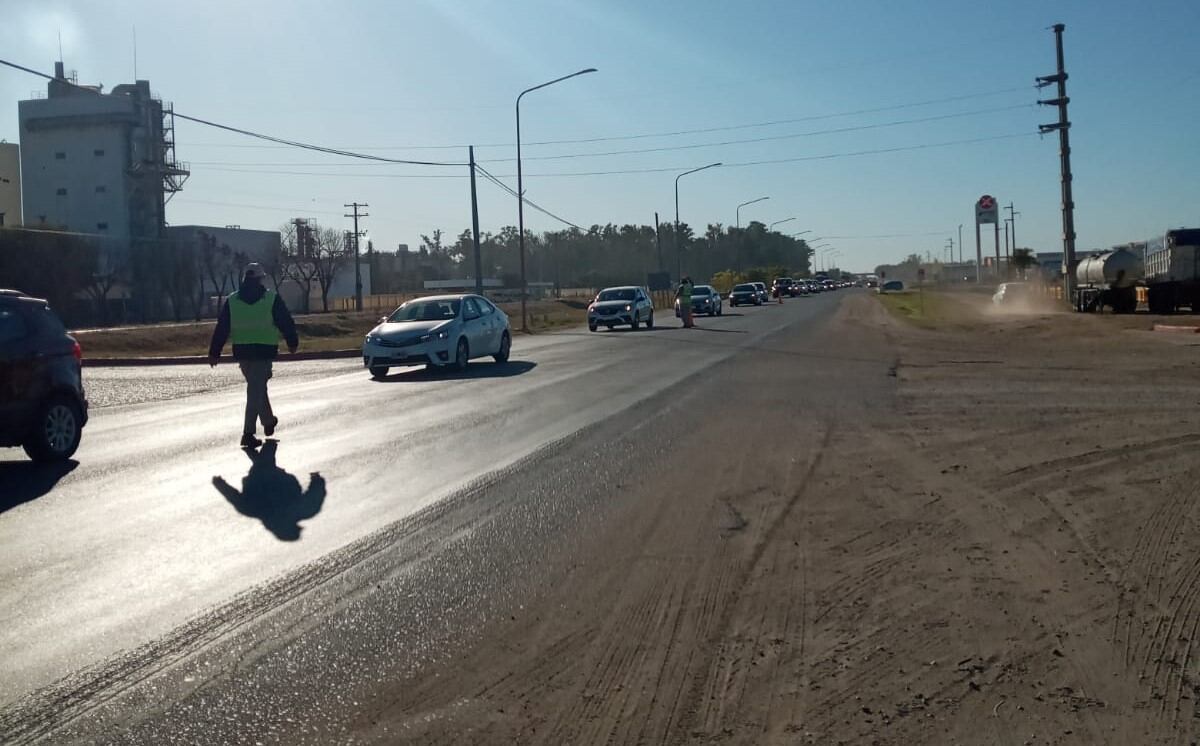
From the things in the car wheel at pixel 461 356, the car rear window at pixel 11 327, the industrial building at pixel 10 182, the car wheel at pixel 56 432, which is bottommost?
the car wheel at pixel 56 432

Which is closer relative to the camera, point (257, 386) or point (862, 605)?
point (862, 605)

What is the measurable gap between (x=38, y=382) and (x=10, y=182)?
272 ft

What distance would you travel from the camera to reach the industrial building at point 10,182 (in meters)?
84.1

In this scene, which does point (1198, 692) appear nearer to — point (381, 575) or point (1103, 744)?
point (1103, 744)

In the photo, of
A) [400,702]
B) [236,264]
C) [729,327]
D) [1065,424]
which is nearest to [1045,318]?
[729,327]

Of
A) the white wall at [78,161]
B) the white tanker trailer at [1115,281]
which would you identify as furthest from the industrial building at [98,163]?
the white tanker trailer at [1115,281]

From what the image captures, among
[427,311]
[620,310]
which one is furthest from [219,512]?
[620,310]

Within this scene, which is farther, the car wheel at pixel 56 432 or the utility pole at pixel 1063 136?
the utility pole at pixel 1063 136

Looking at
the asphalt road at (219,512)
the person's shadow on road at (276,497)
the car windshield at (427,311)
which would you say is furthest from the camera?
the car windshield at (427,311)

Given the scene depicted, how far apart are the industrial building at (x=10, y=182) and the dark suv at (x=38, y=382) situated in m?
81.4

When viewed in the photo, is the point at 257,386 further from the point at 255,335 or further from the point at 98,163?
the point at 98,163

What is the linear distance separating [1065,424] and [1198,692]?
8.36 m

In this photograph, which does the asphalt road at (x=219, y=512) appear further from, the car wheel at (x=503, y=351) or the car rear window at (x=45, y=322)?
the car wheel at (x=503, y=351)

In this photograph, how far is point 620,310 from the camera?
42938mm
